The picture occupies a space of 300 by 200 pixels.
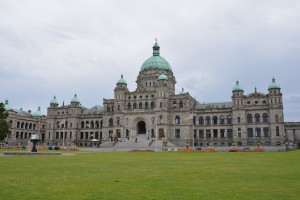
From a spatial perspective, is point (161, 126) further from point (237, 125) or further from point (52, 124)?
point (52, 124)

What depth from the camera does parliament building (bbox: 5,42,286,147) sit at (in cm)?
9250

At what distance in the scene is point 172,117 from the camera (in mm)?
98312

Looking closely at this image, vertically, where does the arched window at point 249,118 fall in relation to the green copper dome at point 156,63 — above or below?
below

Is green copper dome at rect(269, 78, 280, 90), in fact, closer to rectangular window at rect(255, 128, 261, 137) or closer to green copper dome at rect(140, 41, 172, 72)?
rectangular window at rect(255, 128, 261, 137)

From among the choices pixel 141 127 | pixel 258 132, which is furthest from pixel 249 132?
pixel 141 127

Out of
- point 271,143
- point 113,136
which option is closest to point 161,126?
point 113,136

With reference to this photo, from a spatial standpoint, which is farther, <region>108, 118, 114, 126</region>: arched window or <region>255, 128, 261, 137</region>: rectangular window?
<region>108, 118, 114, 126</region>: arched window

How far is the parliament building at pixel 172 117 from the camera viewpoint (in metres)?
92.5

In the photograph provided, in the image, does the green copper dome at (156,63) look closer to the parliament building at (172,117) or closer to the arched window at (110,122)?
the parliament building at (172,117)

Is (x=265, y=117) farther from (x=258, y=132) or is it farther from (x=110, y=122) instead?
(x=110, y=122)

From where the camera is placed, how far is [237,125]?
94.6 metres

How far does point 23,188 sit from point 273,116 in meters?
88.4

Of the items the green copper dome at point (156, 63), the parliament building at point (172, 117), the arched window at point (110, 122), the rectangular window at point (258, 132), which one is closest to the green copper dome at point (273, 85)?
the parliament building at point (172, 117)

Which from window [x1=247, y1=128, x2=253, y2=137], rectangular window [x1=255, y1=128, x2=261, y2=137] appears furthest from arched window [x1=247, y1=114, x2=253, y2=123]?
rectangular window [x1=255, y1=128, x2=261, y2=137]
